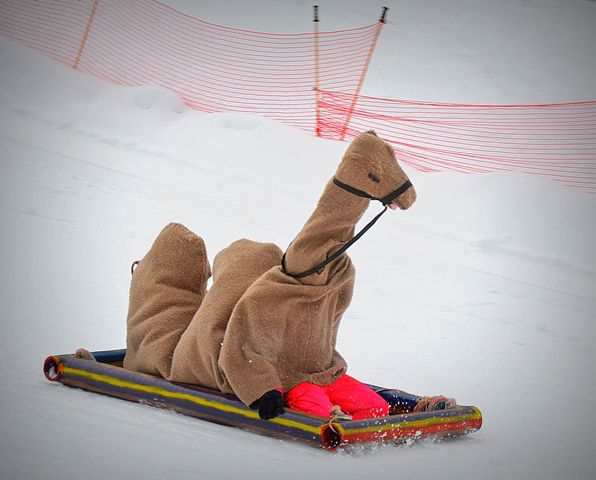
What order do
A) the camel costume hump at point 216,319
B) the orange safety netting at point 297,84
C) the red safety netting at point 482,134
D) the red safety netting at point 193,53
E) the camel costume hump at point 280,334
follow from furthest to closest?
the red safety netting at point 193,53, the orange safety netting at point 297,84, the red safety netting at point 482,134, the camel costume hump at point 216,319, the camel costume hump at point 280,334

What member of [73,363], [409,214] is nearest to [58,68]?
[409,214]

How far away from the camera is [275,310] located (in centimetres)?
324

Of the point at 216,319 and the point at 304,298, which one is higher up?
the point at 304,298

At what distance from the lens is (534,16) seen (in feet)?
52.7

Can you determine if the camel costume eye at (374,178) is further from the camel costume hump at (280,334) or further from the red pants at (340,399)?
the red pants at (340,399)

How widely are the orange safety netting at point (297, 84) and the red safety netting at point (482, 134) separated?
0.01 metres

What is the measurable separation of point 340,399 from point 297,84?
30.2ft

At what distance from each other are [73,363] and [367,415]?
114cm

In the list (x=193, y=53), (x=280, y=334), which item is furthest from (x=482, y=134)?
(x=280, y=334)

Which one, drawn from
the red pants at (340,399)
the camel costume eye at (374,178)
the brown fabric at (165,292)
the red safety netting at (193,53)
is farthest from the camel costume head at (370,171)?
the red safety netting at (193,53)

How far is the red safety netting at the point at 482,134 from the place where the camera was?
9.52m

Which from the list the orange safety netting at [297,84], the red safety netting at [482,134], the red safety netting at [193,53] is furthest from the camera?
the red safety netting at [193,53]

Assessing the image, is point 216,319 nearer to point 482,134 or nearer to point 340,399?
point 340,399

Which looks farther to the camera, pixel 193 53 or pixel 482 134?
pixel 193 53
